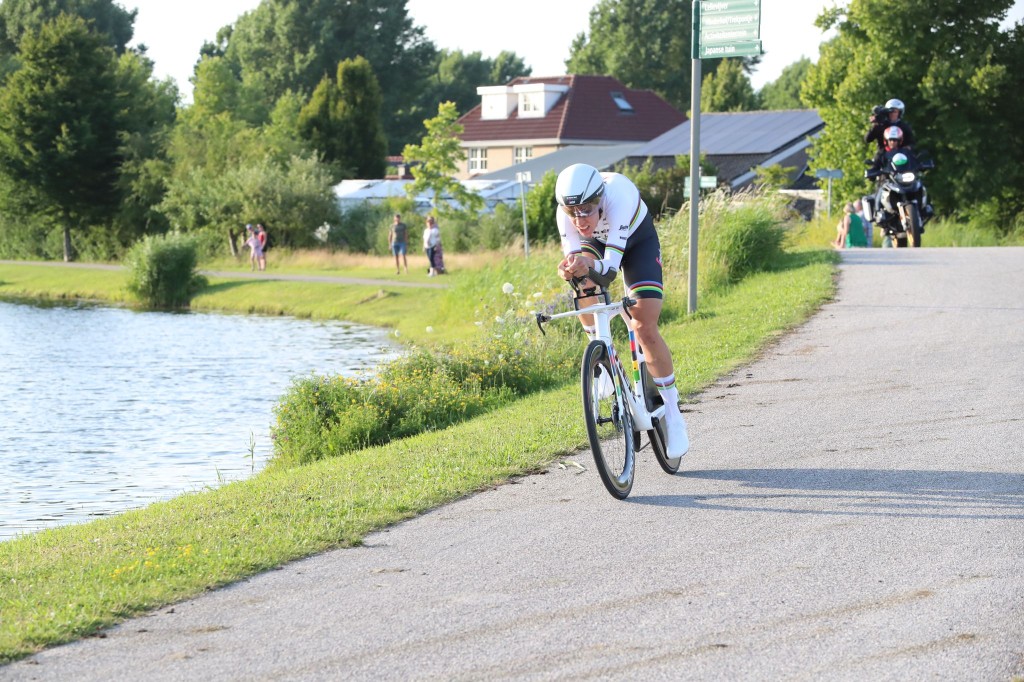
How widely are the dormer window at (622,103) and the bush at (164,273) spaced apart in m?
45.2

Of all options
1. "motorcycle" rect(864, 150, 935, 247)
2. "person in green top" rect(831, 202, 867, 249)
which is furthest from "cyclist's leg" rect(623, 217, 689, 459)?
"person in green top" rect(831, 202, 867, 249)

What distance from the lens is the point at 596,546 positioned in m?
6.27

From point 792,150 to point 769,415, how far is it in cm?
A: 4992

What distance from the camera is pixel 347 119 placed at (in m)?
67.2

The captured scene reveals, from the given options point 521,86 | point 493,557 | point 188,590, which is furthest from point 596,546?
point 521,86

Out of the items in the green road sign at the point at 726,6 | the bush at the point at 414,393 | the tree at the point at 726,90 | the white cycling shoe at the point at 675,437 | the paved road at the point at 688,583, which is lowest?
the bush at the point at 414,393

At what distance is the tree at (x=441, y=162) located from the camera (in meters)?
47.3

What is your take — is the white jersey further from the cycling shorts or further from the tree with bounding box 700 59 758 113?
the tree with bounding box 700 59 758 113

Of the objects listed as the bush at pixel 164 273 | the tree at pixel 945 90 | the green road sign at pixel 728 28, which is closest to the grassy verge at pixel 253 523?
the green road sign at pixel 728 28

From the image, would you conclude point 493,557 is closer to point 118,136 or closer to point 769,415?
point 769,415

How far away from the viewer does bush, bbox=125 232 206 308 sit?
133 feet

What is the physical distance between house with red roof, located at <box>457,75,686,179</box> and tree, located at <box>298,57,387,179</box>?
1174cm

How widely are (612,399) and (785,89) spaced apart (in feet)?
362

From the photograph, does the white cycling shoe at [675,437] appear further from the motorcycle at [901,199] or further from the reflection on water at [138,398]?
the motorcycle at [901,199]
